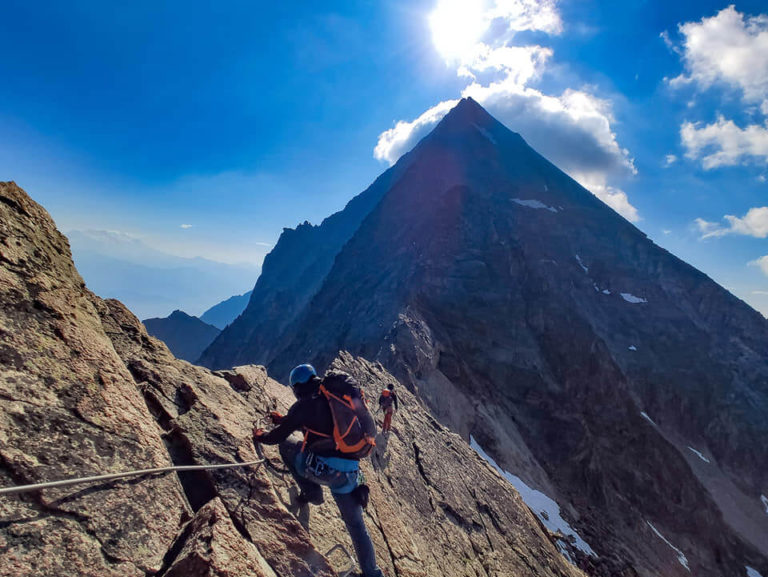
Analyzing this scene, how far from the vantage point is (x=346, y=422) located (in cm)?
570

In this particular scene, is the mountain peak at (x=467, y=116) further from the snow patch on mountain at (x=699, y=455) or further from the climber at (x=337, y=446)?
the climber at (x=337, y=446)

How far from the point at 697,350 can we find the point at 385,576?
71.5 meters

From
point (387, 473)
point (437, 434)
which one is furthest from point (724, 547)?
point (387, 473)

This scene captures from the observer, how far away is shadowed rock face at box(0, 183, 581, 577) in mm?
3645

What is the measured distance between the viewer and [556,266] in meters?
62.1

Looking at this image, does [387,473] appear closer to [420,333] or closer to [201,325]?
Result: [420,333]

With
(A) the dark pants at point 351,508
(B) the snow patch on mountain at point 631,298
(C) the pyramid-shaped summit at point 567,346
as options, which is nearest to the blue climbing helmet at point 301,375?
(A) the dark pants at point 351,508

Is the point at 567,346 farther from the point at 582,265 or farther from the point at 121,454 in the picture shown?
the point at 121,454

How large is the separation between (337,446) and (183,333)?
155484 millimetres

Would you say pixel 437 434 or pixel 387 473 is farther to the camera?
pixel 437 434

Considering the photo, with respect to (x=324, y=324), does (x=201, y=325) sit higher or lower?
lower

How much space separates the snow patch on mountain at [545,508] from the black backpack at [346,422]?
21.4 meters

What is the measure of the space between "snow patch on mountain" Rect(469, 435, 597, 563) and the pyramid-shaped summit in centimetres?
73

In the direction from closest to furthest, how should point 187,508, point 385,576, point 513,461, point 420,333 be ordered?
point 187,508 < point 385,576 < point 513,461 < point 420,333
